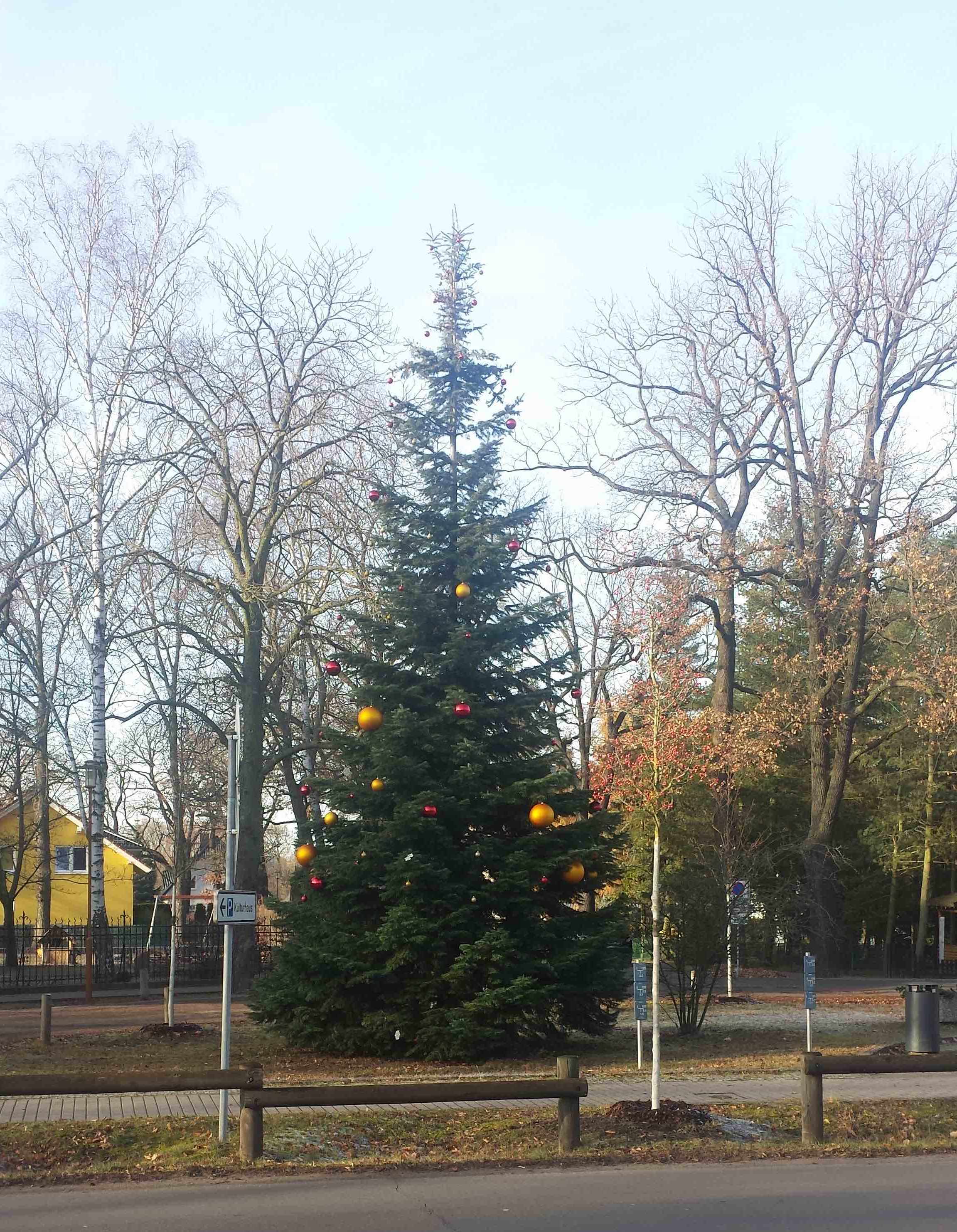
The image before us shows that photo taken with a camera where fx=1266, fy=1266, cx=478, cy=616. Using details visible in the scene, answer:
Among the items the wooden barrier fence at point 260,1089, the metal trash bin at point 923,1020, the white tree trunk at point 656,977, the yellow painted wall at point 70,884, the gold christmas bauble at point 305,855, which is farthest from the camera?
the yellow painted wall at point 70,884

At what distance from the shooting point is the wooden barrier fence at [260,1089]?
30.7 feet

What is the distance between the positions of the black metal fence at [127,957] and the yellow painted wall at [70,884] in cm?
1850

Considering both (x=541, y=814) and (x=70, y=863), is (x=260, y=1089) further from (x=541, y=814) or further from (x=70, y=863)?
(x=70, y=863)

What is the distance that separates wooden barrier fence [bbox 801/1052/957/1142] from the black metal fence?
19.3 m

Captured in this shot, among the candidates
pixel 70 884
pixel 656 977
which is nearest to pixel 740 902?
pixel 656 977

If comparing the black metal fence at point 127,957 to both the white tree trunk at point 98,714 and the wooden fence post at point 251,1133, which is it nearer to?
the white tree trunk at point 98,714

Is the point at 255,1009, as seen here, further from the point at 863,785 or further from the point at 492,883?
the point at 863,785

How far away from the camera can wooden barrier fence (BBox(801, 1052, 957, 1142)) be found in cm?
1013

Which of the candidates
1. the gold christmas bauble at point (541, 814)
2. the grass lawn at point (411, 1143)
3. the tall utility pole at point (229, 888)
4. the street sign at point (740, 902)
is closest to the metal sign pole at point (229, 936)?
the tall utility pole at point (229, 888)

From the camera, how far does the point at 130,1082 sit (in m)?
9.55

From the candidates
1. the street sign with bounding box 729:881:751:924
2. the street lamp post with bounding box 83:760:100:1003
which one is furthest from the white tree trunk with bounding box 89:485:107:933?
the street sign with bounding box 729:881:751:924

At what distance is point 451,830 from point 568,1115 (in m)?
6.42

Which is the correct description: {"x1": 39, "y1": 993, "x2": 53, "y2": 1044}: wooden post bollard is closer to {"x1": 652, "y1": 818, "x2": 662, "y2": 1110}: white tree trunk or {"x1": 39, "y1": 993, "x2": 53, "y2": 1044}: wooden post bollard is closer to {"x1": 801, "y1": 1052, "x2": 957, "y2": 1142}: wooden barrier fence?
{"x1": 652, "y1": 818, "x2": 662, "y2": 1110}: white tree trunk

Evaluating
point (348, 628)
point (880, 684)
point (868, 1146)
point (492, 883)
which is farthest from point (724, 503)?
point (868, 1146)
